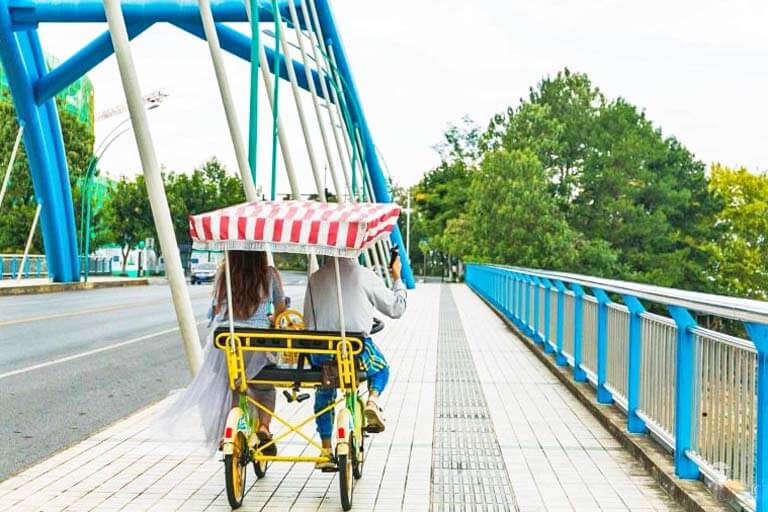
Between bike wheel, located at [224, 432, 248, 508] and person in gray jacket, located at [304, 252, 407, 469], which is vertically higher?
person in gray jacket, located at [304, 252, 407, 469]

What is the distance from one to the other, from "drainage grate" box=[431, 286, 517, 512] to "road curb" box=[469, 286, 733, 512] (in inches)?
36.4

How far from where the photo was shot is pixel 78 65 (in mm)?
33812

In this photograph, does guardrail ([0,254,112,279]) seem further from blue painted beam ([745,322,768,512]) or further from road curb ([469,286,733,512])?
blue painted beam ([745,322,768,512])

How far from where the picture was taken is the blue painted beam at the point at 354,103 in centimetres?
3200

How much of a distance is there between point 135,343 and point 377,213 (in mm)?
12324

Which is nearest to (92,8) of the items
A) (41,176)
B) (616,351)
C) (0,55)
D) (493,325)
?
(0,55)

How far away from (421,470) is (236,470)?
1.67m

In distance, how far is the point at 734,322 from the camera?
5812 millimetres

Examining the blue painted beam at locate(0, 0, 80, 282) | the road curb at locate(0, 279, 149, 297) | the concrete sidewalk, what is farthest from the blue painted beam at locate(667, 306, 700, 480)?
the concrete sidewalk

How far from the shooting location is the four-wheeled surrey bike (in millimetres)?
6066

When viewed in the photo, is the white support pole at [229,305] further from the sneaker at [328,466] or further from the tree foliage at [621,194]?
the tree foliage at [621,194]

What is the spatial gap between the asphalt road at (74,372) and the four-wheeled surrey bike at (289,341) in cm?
201

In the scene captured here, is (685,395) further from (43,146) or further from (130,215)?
(130,215)

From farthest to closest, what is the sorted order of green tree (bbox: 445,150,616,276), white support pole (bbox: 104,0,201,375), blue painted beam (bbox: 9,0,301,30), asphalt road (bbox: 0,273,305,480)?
green tree (bbox: 445,150,616,276), blue painted beam (bbox: 9,0,301,30), asphalt road (bbox: 0,273,305,480), white support pole (bbox: 104,0,201,375)
